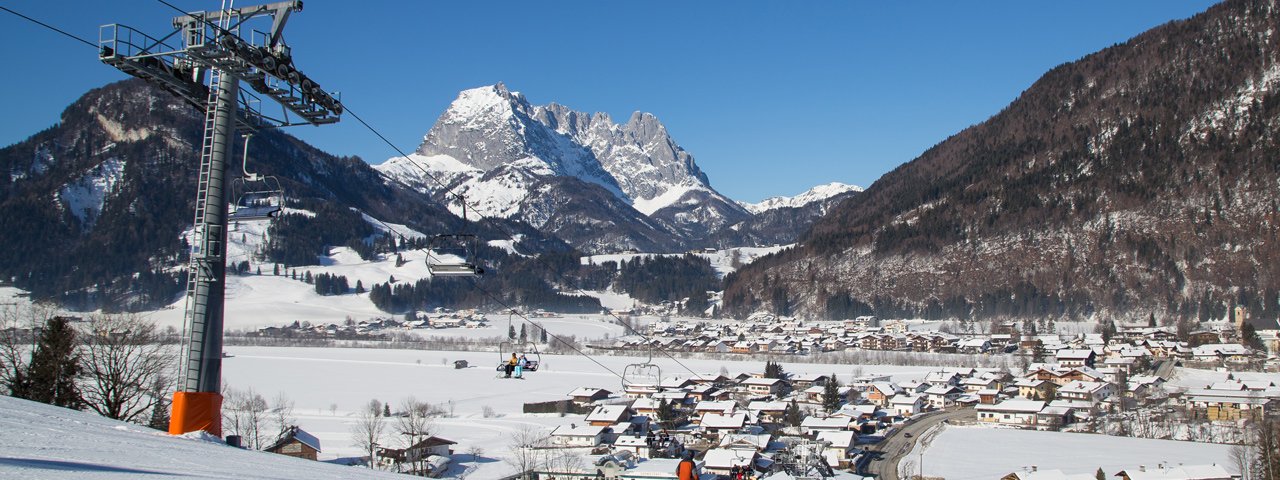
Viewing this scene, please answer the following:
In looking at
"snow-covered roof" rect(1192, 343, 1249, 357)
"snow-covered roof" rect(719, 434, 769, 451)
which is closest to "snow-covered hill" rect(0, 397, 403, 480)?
"snow-covered roof" rect(719, 434, 769, 451)

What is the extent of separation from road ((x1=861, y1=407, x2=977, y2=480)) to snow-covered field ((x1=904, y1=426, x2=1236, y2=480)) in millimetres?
942

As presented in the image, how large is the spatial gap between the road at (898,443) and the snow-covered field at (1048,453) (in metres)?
0.94

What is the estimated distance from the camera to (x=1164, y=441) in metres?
48.6

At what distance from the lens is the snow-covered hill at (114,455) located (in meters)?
9.58

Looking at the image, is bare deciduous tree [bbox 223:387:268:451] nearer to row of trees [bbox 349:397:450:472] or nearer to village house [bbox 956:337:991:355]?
row of trees [bbox 349:397:450:472]

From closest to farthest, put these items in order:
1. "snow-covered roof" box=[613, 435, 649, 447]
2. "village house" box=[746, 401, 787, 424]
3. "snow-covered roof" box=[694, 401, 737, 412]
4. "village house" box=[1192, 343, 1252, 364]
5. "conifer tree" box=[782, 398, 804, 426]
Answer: "snow-covered roof" box=[613, 435, 649, 447] → "conifer tree" box=[782, 398, 804, 426] → "snow-covered roof" box=[694, 401, 737, 412] → "village house" box=[746, 401, 787, 424] → "village house" box=[1192, 343, 1252, 364]

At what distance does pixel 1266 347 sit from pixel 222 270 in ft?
328

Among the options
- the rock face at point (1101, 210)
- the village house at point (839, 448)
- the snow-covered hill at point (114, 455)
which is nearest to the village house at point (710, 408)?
the village house at point (839, 448)

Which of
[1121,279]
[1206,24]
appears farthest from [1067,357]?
[1206,24]

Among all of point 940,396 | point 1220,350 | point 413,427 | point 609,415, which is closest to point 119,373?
point 413,427

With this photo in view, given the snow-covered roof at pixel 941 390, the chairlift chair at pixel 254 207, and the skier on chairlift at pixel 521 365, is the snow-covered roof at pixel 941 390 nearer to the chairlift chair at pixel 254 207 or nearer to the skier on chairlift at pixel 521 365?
the skier on chairlift at pixel 521 365

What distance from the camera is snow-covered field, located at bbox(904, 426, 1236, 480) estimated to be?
41.3 metres

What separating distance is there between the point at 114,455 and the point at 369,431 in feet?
101

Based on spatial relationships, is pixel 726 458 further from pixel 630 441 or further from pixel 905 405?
pixel 905 405
